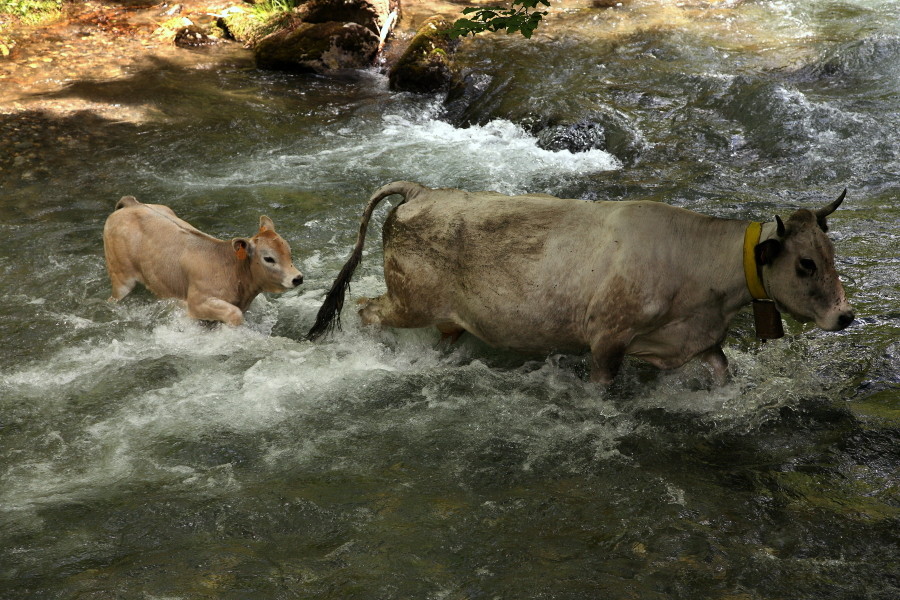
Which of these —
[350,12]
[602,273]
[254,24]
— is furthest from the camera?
[254,24]

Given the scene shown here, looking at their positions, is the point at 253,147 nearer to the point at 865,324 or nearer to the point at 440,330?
the point at 440,330

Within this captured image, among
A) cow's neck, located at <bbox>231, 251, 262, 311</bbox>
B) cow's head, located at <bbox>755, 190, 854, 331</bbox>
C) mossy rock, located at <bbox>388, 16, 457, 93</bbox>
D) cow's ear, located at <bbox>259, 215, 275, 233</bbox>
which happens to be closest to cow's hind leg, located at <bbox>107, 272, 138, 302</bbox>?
cow's neck, located at <bbox>231, 251, 262, 311</bbox>

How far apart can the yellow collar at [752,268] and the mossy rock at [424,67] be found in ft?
31.2

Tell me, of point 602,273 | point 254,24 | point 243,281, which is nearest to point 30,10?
point 254,24

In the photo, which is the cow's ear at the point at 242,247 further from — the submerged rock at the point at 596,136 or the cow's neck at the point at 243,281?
the submerged rock at the point at 596,136

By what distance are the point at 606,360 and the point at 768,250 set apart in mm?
1391

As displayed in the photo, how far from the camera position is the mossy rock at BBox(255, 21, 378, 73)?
A: 51.6ft

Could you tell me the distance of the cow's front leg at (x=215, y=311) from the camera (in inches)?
298

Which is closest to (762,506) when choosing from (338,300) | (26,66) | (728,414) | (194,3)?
(728,414)

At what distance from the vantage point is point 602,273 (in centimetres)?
619

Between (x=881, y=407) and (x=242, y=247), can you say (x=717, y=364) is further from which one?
(x=242, y=247)

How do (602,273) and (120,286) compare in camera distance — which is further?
(120,286)

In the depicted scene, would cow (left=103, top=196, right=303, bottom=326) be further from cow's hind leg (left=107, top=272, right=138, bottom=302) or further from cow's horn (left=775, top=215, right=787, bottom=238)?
cow's horn (left=775, top=215, right=787, bottom=238)

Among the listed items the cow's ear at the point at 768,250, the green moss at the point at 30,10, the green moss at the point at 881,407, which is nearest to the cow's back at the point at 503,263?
the cow's ear at the point at 768,250
